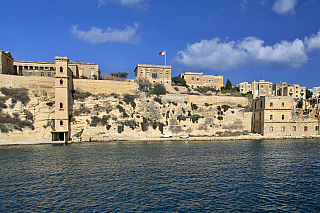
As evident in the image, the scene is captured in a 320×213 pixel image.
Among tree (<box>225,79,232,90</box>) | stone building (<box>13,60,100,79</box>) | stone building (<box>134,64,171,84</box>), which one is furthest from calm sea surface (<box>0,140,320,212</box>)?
tree (<box>225,79,232,90</box>)

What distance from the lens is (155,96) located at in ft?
139

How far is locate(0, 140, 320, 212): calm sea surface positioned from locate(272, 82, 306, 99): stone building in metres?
49.9

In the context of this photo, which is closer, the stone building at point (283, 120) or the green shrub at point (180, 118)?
the stone building at point (283, 120)

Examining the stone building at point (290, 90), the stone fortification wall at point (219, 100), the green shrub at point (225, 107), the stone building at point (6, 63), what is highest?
the stone building at point (6, 63)

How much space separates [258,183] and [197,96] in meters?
30.3

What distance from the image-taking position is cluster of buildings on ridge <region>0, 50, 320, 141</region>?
109 ft

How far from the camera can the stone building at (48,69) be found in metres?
41.1

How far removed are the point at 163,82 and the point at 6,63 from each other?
93.1 feet

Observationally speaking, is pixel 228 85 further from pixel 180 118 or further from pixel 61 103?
pixel 61 103

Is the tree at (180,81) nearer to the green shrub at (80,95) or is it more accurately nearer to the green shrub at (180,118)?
the green shrub at (180,118)

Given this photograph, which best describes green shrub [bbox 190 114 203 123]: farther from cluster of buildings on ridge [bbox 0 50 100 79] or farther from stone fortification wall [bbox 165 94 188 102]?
cluster of buildings on ridge [bbox 0 50 100 79]

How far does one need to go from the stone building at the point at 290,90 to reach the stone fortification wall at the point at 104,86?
4470 cm

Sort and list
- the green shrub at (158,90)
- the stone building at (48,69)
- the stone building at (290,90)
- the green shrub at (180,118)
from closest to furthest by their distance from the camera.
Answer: the green shrub at (180,118) → the stone building at (48,69) → the green shrub at (158,90) → the stone building at (290,90)

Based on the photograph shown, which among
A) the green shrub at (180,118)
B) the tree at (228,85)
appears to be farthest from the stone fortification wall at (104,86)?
the tree at (228,85)
